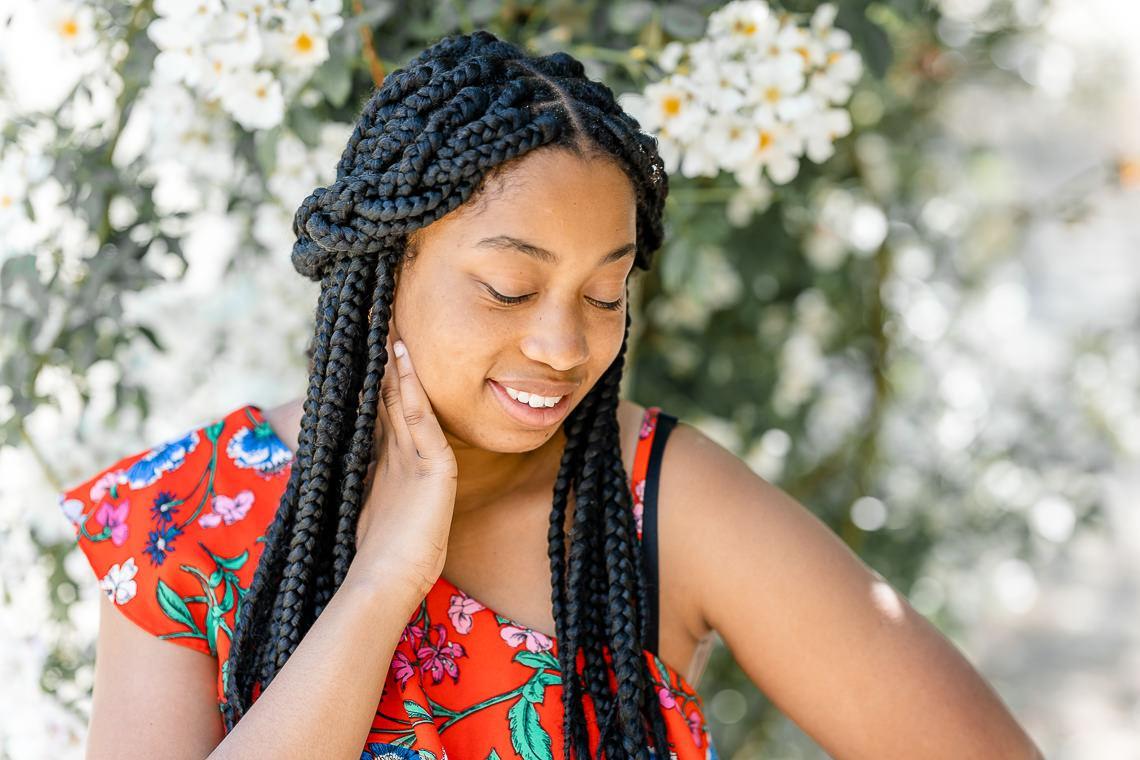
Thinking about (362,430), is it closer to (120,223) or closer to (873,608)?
(873,608)

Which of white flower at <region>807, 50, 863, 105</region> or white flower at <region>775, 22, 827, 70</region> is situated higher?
white flower at <region>775, 22, 827, 70</region>

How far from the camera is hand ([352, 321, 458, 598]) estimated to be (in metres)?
1.64

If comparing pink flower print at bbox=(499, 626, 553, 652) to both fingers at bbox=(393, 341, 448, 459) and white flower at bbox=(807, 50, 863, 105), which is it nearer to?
fingers at bbox=(393, 341, 448, 459)

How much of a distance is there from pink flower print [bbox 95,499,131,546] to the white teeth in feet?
2.02

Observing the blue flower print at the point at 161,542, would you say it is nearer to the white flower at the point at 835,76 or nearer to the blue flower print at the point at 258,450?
the blue flower print at the point at 258,450

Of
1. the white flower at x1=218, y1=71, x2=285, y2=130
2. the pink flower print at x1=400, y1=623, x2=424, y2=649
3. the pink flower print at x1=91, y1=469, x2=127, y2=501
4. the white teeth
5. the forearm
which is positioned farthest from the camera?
the white flower at x1=218, y1=71, x2=285, y2=130

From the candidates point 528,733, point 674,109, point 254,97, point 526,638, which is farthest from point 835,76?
point 528,733

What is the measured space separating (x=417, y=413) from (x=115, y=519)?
0.50 m

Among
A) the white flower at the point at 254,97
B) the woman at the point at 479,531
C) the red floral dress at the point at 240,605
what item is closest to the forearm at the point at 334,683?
the woman at the point at 479,531

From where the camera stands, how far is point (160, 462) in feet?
6.11

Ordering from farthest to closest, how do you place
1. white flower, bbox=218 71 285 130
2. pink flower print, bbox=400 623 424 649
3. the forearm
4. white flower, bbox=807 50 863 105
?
white flower, bbox=807 50 863 105 → white flower, bbox=218 71 285 130 → pink flower print, bbox=400 623 424 649 → the forearm

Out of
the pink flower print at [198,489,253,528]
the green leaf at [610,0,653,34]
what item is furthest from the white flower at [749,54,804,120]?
the pink flower print at [198,489,253,528]

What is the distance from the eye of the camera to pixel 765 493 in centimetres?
185

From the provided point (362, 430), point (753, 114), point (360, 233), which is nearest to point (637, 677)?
point (362, 430)
